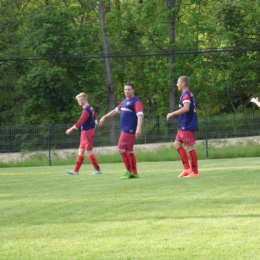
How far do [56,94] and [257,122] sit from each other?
1336cm

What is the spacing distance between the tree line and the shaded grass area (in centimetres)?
995

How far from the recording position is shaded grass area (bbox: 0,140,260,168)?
28.7m

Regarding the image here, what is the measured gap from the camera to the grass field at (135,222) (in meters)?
6.27

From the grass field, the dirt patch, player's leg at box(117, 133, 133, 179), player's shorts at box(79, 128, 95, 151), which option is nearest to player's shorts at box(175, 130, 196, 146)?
player's leg at box(117, 133, 133, 179)

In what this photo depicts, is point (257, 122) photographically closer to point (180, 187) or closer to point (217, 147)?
point (217, 147)

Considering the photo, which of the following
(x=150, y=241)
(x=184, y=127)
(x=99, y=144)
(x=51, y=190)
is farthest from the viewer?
(x=99, y=144)

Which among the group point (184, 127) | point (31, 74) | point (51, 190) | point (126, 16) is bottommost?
point (51, 190)

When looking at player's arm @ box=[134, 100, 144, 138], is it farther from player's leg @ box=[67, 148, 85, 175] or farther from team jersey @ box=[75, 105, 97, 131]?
player's leg @ box=[67, 148, 85, 175]

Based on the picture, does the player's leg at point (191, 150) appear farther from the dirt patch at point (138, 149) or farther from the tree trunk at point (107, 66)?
the tree trunk at point (107, 66)

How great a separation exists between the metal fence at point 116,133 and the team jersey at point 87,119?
475 inches

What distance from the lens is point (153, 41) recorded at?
44250mm

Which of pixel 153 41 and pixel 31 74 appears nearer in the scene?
pixel 31 74

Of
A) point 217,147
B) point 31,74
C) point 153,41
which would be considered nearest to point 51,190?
point 217,147

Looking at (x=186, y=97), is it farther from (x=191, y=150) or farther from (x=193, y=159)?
(x=193, y=159)
